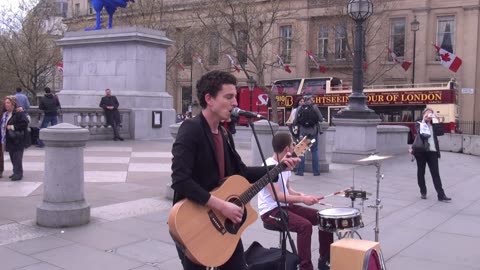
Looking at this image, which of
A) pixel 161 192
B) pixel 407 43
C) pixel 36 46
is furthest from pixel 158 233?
pixel 407 43

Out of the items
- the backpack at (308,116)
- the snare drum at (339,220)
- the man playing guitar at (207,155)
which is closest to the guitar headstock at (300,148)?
the man playing guitar at (207,155)

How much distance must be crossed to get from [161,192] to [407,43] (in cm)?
3936

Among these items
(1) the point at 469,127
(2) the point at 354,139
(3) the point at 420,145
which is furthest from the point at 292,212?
(1) the point at 469,127

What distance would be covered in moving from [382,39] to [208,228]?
143 ft

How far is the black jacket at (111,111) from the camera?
17812 millimetres

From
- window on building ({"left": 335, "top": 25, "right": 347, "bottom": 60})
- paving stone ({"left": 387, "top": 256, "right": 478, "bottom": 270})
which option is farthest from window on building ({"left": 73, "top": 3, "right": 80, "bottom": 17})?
paving stone ({"left": 387, "top": 256, "right": 478, "bottom": 270})

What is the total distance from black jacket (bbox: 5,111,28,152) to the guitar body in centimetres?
773

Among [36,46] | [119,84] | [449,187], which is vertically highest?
[36,46]

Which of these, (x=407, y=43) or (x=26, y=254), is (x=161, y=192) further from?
(x=407, y=43)

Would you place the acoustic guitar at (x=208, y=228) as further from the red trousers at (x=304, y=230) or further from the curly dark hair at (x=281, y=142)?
the red trousers at (x=304, y=230)

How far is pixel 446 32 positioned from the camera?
44.0 m

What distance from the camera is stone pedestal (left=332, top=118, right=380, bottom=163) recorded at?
51.2ft

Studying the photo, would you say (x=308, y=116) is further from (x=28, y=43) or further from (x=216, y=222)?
(x=28, y=43)

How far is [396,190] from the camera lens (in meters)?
11.1
